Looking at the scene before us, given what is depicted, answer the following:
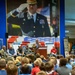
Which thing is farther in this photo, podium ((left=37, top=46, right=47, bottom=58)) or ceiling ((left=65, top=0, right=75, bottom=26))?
ceiling ((left=65, top=0, right=75, bottom=26))

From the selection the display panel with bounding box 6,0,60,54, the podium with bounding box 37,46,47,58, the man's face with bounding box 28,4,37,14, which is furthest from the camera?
the man's face with bounding box 28,4,37,14

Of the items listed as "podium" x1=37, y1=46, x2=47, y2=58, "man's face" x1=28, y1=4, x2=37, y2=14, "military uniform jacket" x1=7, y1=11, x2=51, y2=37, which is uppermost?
"man's face" x1=28, y1=4, x2=37, y2=14

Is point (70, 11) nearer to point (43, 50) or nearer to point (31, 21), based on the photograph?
point (31, 21)

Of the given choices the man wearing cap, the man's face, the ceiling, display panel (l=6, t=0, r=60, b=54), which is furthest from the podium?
the ceiling

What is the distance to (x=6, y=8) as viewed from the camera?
13.1 m

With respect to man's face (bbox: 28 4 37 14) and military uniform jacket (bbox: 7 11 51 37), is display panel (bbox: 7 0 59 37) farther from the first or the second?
man's face (bbox: 28 4 37 14)

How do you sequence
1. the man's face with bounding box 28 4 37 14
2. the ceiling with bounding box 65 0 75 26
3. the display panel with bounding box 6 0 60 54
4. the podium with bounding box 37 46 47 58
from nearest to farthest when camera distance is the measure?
the podium with bounding box 37 46 47 58
the display panel with bounding box 6 0 60 54
the man's face with bounding box 28 4 37 14
the ceiling with bounding box 65 0 75 26

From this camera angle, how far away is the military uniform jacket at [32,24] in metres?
13.3

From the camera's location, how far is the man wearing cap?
13.3m

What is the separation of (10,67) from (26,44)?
9.58m

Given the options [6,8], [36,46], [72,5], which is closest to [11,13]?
[6,8]

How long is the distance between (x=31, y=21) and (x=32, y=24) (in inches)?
6.9

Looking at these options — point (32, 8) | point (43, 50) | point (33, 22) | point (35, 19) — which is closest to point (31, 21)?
point (33, 22)

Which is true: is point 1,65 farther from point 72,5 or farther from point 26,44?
point 72,5
